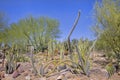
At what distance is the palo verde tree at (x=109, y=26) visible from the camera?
12992 mm

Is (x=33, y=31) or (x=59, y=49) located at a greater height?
(x=33, y=31)

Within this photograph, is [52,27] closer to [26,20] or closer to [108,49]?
[26,20]

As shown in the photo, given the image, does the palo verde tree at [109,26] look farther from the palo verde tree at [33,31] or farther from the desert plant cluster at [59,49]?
the palo verde tree at [33,31]

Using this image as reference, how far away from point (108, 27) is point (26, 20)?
16.5m

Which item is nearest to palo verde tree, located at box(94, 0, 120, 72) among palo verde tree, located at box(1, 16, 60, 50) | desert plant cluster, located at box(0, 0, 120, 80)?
desert plant cluster, located at box(0, 0, 120, 80)

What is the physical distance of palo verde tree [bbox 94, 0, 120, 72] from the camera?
512 inches

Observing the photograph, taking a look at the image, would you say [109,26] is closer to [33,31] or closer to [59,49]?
[59,49]

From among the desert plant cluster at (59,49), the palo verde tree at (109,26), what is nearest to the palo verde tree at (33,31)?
the desert plant cluster at (59,49)

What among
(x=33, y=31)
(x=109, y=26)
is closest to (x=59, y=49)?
(x=109, y=26)

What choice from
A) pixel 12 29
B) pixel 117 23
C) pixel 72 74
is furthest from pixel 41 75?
pixel 12 29

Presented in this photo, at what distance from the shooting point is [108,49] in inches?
551

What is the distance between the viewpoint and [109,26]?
1332 cm

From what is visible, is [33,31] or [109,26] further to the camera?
[33,31]

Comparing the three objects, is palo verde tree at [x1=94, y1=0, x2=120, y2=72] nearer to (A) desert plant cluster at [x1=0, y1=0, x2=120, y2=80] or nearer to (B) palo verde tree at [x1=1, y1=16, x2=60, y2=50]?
(A) desert plant cluster at [x1=0, y1=0, x2=120, y2=80]
